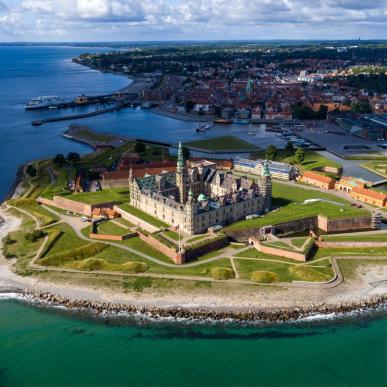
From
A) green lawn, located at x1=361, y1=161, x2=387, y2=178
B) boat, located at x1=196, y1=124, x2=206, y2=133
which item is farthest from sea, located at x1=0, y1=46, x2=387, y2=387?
boat, located at x1=196, y1=124, x2=206, y2=133

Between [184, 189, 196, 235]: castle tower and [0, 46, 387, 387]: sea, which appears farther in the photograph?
[184, 189, 196, 235]: castle tower

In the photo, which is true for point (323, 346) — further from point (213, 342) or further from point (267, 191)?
point (267, 191)

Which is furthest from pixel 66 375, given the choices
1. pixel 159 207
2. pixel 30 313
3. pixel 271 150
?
pixel 271 150

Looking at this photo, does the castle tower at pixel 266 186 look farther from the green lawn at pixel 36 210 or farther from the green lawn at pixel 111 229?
the green lawn at pixel 36 210

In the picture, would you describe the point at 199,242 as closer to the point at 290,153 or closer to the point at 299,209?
the point at 299,209

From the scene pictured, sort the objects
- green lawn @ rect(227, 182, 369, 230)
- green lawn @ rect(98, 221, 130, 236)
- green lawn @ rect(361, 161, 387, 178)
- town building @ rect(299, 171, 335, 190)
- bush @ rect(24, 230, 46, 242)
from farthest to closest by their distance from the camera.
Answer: green lawn @ rect(361, 161, 387, 178)
town building @ rect(299, 171, 335, 190)
green lawn @ rect(227, 182, 369, 230)
green lawn @ rect(98, 221, 130, 236)
bush @ rect(24, 230, 46, 242)

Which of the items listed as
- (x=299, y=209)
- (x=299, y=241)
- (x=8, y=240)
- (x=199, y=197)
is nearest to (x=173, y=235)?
(x=199, y=197)

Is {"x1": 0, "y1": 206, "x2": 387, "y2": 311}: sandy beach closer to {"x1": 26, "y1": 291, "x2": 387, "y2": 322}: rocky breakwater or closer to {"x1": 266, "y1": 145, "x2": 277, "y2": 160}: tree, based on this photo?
{"x1": 26, "y1": 291, "x2": 387, "y2": 322}: rocky breakwater
